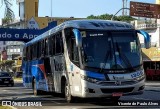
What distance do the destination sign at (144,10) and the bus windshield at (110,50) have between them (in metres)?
43.7

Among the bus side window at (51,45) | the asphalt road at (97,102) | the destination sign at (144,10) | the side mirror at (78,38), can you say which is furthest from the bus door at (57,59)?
the destination sign at (144,10)

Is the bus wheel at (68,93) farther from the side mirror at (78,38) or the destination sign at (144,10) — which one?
the destination sign at (144,10)

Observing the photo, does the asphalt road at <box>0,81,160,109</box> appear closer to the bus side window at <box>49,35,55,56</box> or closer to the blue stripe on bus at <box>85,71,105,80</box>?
the blue stripe on bus at <box>85,71,105,80</box>

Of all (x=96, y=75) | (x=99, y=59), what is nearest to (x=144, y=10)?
(x=99, y=59)

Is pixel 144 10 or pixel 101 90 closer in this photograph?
pixel 101 90

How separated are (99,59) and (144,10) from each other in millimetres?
46745

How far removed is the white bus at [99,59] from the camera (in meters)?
15.2

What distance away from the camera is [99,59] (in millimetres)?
15391

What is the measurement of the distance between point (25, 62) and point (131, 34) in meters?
12.8

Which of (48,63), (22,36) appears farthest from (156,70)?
(48,63)

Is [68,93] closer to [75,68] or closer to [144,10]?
[75,68]

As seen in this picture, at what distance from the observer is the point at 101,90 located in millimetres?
15125

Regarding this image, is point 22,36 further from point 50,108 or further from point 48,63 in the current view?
point 50,108

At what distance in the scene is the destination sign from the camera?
59438mm
